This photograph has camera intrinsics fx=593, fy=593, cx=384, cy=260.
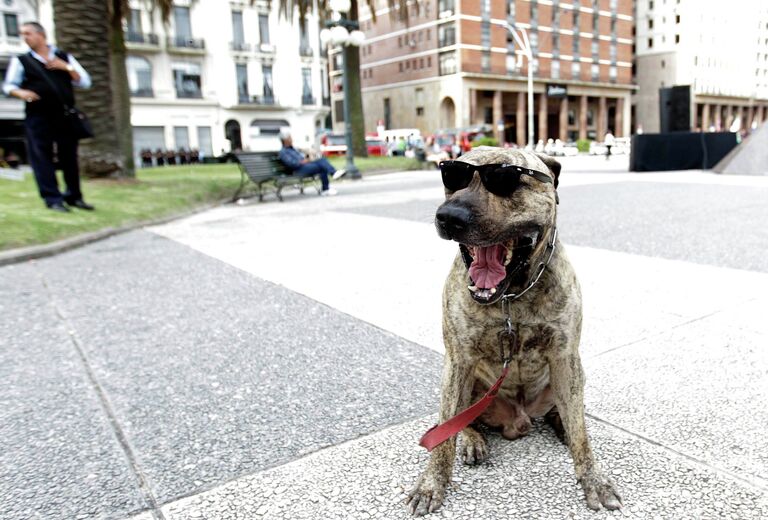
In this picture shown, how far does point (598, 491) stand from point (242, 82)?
5027cm

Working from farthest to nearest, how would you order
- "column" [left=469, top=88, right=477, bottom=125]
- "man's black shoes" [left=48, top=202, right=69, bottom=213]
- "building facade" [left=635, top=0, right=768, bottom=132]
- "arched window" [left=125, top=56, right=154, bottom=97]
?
"building facade" [left=635, top=0, right=768, bottom=132] < "column" [left=469, top=88, right=477, bottom=125] < "arched window" [left=125, top=56, right=154, bottom=97] < "man's black shoes" [left=48, top=202, right=69, bottom=213]

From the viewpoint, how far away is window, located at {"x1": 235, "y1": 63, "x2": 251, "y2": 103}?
47906mm

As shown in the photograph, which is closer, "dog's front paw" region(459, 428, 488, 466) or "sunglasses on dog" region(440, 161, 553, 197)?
"sunglasses on dog" region(440, 161, 553, 197)

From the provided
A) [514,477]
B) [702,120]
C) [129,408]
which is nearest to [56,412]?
[129,408]

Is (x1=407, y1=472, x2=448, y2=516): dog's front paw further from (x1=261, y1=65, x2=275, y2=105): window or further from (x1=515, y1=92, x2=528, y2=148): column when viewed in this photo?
(x1=515, y1=92, x2=528, y2=148): column

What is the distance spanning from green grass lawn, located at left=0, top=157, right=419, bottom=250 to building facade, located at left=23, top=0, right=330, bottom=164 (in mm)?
32854

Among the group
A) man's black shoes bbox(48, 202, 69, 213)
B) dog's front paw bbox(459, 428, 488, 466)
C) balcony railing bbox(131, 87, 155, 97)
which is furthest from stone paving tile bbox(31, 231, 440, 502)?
balcony railing bbox(131, 87, 155, 97)

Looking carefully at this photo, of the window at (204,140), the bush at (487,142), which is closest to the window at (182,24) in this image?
the window at (204,140)

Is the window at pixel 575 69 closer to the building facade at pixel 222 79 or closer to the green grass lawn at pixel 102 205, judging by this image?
the building facade at pixel 222 79

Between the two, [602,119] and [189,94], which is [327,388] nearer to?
[189,94]

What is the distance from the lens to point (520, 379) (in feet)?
6.73

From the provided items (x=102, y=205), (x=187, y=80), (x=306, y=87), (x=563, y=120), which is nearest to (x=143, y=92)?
(x=187, y=80)

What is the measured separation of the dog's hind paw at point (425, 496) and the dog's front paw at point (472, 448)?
24 cm

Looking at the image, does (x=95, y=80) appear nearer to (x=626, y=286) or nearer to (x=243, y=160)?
(x=243, y=160)
